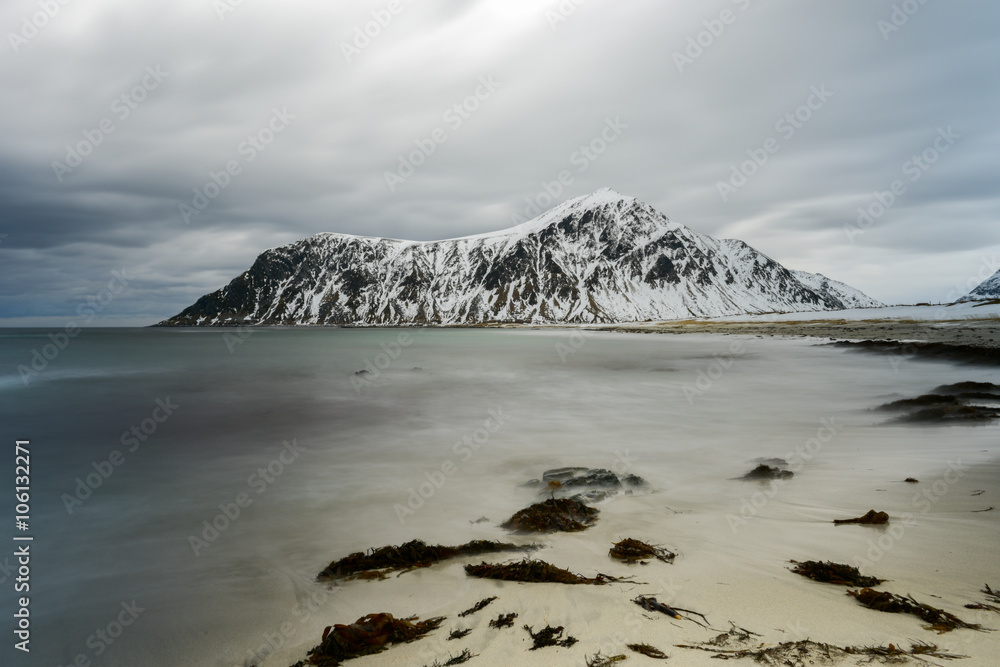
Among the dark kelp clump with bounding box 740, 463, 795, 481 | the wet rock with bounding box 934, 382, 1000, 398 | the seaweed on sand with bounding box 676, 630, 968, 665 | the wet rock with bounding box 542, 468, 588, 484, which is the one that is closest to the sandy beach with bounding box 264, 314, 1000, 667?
the seaweed on sand with bounding box 676, 630, 968, 665

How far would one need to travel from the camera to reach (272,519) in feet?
24.6

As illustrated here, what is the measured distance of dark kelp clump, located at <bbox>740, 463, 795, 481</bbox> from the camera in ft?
26.9

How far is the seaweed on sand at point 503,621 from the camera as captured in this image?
4.11 metres

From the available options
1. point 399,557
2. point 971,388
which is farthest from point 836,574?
point 971,388

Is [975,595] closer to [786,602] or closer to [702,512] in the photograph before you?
[786,602]

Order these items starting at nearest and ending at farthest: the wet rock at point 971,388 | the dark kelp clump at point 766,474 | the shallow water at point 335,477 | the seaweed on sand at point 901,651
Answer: the seaweed on sand at point 901,651 < the shallow water at point 335,477 < the dark kelp clump at point 766,474 < the wet rock at point 971,388

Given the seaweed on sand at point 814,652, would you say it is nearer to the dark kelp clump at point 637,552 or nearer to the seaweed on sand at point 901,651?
the seaweed on sand at point 901,651

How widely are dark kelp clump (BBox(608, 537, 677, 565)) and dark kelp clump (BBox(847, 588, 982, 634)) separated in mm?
1685

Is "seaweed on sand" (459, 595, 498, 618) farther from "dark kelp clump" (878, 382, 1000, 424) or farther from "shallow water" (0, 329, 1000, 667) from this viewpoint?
"dark kelp clump" (878, 382, 1000, 424)

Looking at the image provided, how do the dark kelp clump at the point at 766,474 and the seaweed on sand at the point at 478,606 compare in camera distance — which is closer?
the seaweed on sand at the point at 478,606

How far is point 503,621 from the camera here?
4148 millimetres

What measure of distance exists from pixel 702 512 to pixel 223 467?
9957 mm

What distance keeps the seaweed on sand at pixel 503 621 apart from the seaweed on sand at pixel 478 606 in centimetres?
27

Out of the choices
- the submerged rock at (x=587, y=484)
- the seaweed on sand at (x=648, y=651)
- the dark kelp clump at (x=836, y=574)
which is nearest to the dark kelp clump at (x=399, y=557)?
the submerged rock at (x=587, y=484)
